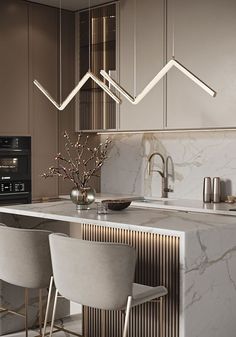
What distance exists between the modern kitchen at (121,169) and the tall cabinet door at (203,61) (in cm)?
1

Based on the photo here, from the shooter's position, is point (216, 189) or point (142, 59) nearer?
point (216, 189)

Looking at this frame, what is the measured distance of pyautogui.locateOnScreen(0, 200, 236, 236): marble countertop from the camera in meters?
3.16

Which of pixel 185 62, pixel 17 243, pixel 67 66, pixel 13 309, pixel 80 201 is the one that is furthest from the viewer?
pixel 67 66

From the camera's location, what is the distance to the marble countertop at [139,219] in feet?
10.4

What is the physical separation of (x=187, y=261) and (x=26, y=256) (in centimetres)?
101

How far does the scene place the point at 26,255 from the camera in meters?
3.47

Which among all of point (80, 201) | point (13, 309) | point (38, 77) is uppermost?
point (38, 77)

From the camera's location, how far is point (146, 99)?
5.39 meters

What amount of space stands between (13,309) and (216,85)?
8.05 feet

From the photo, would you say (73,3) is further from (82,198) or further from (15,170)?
Result: (82,198)

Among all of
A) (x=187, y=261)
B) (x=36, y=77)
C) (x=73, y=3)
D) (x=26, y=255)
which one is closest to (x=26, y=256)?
(x=26, y=255)

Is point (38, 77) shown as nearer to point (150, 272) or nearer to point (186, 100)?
point (186, 100)

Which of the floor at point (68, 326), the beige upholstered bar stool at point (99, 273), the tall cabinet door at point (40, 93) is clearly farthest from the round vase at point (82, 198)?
the tall cabinet door at point (40, 93)

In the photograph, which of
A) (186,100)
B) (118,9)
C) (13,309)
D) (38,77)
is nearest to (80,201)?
(13,309)
